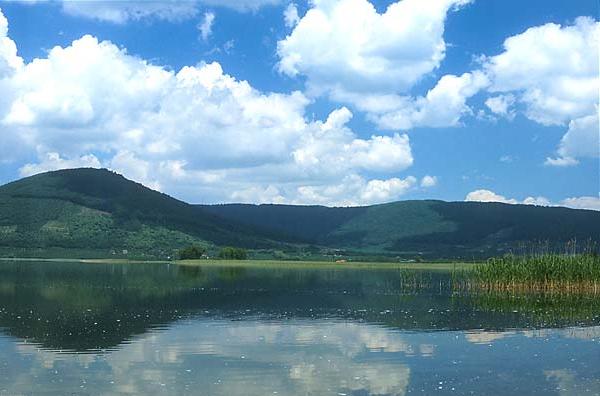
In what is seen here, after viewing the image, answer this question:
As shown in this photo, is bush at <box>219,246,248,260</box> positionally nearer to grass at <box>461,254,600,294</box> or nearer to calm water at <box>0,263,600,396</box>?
grass at <box>461,254,600,294</box>

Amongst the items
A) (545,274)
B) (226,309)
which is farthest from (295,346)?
(545,274)

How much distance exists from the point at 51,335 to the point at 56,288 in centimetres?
3617

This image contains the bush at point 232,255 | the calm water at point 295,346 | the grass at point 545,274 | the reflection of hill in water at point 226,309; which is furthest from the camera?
the bush at point 232,255

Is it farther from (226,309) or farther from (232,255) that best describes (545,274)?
(232,255)

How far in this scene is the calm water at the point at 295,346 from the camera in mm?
24562

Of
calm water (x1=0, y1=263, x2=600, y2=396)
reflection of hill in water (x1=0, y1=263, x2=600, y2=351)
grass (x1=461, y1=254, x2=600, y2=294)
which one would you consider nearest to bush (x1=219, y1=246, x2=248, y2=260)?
reflection of hill in water (x1=0, y1=263, x2=600, y2=351)

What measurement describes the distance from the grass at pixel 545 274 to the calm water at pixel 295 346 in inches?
200

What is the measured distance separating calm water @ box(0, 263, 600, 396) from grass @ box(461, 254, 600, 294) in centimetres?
509

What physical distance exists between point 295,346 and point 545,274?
38.4m

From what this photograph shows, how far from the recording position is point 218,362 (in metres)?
29.0

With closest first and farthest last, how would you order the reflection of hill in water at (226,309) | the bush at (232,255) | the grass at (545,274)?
the reflection of hill in water at (226,309) < the grass at (545,274) < the bush at (232,255)

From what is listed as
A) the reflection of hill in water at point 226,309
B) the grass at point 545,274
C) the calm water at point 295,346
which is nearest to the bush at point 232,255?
the reflection of hill in water at point 226,309

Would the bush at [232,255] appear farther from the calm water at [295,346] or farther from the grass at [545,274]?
the calm water at [295,346]

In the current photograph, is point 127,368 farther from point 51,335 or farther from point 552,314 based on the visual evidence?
point 552,314
